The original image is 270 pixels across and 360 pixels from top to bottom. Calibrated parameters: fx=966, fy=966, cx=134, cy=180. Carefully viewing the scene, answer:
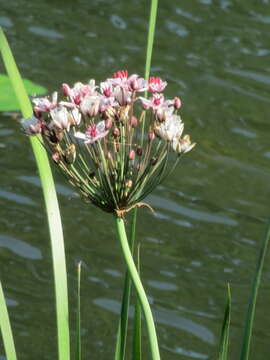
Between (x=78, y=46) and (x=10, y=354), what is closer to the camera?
(x=10, y=354)

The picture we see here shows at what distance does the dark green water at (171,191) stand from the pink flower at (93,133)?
160 centimetres

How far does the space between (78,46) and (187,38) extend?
1.81 ft

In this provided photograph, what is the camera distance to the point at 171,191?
3.54 m

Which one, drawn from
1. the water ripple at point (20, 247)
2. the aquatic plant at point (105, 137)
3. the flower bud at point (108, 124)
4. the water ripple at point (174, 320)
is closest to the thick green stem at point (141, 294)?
the aquatic plant at point (105, 137)

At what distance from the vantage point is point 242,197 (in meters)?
3.54

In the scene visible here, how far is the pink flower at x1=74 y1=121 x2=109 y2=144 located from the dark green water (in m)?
1.60

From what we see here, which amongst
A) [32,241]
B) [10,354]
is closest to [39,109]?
[10,354]

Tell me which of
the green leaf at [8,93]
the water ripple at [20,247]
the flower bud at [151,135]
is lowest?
the water ripple at [20,247]

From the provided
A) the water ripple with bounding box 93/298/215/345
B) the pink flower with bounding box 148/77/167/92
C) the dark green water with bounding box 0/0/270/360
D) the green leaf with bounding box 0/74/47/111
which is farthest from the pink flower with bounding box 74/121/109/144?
the green leaf with bounding box 0/74/47/111

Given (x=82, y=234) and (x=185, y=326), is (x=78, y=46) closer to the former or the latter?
(x=82, y=234)

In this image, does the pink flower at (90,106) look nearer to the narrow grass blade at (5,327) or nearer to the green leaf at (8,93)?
the narrow grass blade at (5,327)

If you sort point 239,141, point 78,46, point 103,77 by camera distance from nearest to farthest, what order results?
point 239,141 < point 103,77 < point 78,46

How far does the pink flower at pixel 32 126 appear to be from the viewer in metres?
1.10

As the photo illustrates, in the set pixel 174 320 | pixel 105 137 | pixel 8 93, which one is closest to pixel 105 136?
pixel 105 137
